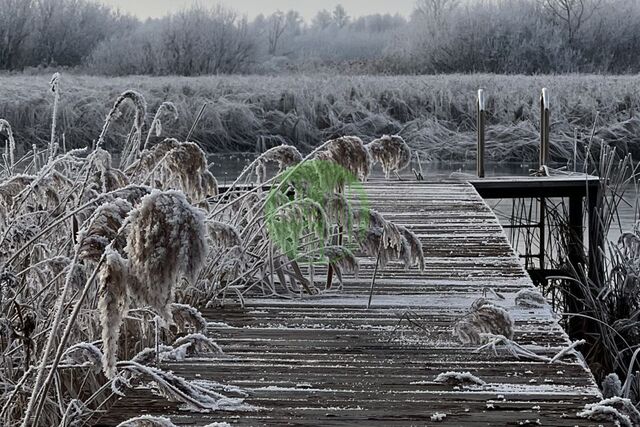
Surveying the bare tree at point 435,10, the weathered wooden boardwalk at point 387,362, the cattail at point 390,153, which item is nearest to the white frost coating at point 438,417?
the weathered wooden boardwalk at point 387,362

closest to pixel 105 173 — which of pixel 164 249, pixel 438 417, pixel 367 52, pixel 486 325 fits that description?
pixel 486 325

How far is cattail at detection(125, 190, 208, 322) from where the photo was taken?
1.20m

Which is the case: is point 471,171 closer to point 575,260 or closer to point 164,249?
point 575,260

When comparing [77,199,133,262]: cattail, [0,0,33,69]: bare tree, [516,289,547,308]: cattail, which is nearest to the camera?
[77,199,133,262]: cattail

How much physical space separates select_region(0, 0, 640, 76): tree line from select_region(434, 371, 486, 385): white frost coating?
1947 centimetres

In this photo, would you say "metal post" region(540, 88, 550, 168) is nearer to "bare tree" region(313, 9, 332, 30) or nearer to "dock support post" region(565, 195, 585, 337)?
"dock support post" region(565, 195, 585, 337)

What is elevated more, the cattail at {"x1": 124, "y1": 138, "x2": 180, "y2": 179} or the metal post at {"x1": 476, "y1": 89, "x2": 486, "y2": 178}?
the cattail at {"x1": 124, "y1": 138, "x2": 180, "y2": 179}

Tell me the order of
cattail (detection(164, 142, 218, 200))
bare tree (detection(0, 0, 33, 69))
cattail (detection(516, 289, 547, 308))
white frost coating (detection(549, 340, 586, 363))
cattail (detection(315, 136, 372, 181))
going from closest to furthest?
1. white frost coating (detection(549, 340, 586, 363))
2. cattail (detection(164, 142, 218, 200))
3. cattail (detection(516, 289, 547, 308))
4. cattail (detection(315, 136, 372, 181))
5. bare tree (detection(0, 0, 33, 69))

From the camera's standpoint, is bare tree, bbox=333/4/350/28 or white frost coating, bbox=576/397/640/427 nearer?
white frost coating, bbox=576/397/640/427

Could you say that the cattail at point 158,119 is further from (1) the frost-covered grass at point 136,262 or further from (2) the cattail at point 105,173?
(2) the cattail at point 105,173

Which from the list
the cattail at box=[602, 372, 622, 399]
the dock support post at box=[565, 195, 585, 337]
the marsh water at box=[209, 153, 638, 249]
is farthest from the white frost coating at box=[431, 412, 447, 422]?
the marsh water at box=[209, 153, 638, 249]

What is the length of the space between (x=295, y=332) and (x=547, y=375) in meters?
0.67

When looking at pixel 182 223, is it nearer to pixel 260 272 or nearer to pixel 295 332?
pixel 295 332

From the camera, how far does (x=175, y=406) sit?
1.93 metres
